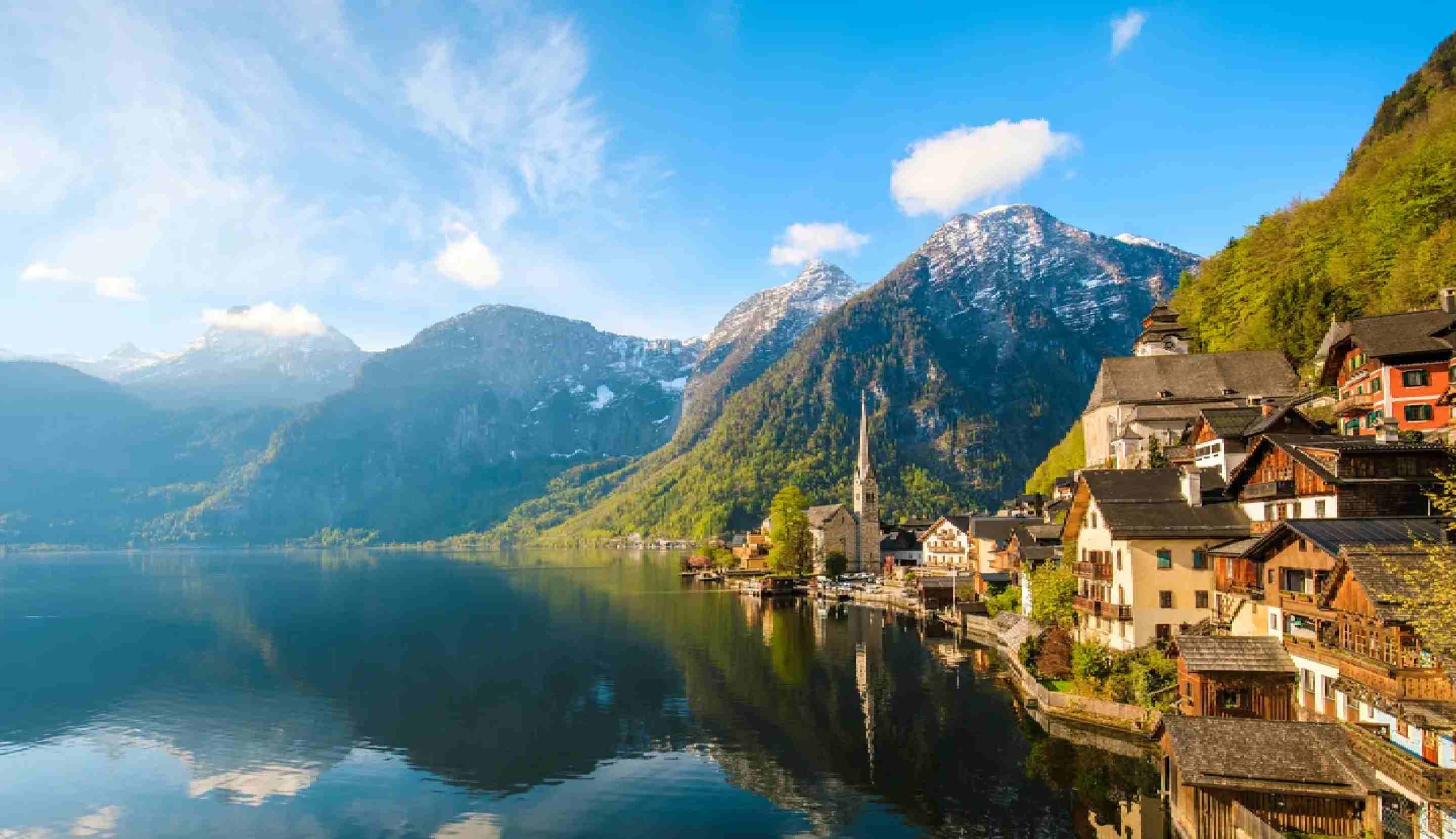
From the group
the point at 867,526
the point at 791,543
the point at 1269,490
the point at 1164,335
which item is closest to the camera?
the point at 1269,490

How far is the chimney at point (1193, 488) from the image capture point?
51438 millimetres

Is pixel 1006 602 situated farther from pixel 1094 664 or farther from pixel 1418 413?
pixel 1418 413

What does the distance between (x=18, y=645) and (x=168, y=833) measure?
8261 centimetres

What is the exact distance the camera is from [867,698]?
6156cm

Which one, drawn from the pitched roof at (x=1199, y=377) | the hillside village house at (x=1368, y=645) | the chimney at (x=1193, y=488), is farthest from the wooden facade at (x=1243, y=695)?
the pitched roof at (x=1199, y=377)

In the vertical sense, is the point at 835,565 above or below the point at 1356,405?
below

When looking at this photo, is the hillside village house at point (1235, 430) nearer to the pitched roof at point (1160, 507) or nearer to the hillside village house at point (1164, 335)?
the pitched roof at point (1160, 507)

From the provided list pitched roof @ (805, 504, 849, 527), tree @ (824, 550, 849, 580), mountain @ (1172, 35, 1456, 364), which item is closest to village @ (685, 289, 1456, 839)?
mountain @ (1172, 35, 1456, 364)

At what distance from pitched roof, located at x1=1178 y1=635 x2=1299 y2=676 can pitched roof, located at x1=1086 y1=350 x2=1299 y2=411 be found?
5158cm

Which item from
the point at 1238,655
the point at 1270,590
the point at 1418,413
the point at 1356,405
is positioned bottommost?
the point at 1238,655

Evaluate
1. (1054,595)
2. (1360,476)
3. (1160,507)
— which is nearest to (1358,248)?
(1054,595)

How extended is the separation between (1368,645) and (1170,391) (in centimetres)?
6473

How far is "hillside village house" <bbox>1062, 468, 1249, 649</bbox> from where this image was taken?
1997 inches

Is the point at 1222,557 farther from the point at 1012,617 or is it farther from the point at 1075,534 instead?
the point at 1012,617
